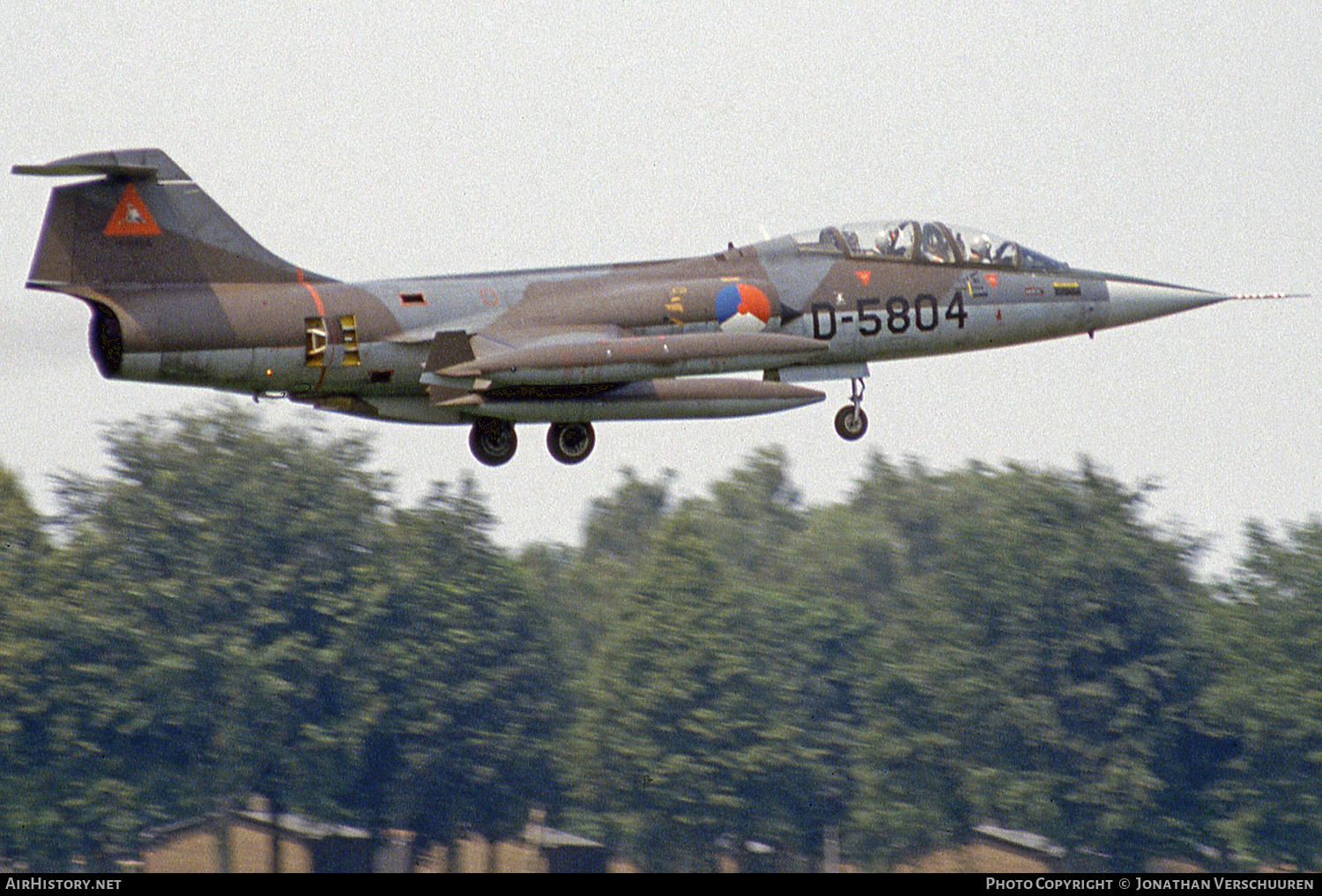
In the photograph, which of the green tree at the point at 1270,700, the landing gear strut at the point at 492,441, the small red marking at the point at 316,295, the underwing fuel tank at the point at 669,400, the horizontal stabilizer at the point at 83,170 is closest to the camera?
the horizontal stabilizer at the point at 83,170

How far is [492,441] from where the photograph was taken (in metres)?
27.0

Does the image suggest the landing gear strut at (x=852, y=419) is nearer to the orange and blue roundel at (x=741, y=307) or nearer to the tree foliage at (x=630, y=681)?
the orange and blue roundel at (x=741, y=307)

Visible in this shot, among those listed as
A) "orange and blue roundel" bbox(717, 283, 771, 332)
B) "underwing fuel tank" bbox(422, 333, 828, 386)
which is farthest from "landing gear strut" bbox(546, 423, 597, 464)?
"orange and blue roundel" bbox(717, 283, 771, 332)

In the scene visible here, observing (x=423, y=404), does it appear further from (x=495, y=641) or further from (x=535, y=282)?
(x=495, y=641)

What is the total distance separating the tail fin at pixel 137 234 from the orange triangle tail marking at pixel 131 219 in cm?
1

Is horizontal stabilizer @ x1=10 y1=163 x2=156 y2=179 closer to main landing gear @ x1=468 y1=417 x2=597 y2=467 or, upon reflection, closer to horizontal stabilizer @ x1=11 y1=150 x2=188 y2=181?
horizontal stabilizer @ x1=11 y1=150 x2=188 y2=181

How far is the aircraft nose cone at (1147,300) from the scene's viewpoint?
97.3ft

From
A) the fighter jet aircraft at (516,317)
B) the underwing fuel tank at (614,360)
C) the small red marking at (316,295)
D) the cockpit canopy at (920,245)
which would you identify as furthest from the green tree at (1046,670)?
the small red marking at (316,295)

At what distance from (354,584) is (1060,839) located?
2894 centimetres

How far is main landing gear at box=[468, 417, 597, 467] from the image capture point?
2697cm

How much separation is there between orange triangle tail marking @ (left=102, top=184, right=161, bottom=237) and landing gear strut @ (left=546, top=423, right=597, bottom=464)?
6.49m

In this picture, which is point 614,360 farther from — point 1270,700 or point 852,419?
point 1270,700

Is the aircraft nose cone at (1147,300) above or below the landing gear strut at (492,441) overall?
above

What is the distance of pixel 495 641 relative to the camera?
236 ft
